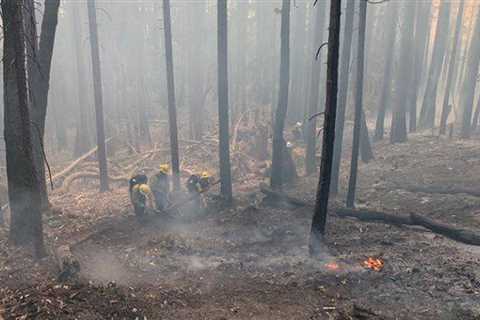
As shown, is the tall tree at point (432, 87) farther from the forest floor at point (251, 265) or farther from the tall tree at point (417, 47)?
the forest floor at point (251, 265)

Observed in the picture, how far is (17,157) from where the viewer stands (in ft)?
30.0

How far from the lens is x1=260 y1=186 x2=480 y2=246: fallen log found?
9188mm

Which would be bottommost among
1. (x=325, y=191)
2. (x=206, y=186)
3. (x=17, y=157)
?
(x=206, y=186)

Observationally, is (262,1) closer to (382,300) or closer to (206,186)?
(206,186)

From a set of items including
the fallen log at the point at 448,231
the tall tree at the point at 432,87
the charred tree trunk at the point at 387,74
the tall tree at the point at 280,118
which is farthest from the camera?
the tall tree at the point at 432,87

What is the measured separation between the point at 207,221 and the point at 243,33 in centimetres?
2284

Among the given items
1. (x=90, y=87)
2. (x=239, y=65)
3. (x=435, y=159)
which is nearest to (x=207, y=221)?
(x=435, y=159)

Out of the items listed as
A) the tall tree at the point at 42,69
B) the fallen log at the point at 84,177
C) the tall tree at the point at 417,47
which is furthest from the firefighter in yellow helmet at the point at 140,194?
the tall tree at the point at 417,47

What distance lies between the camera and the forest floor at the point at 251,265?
6.61 metres

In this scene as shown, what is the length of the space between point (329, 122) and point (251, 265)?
4.05 metres

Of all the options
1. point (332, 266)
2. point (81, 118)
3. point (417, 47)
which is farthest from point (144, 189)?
point (417, 47)

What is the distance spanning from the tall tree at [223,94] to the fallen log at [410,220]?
2.34 meters

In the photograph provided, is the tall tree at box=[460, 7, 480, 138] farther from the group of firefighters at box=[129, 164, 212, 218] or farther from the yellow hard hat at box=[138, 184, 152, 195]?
the yellow hard hat at box=[138, 184, 152, 195]

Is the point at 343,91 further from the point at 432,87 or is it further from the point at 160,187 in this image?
the point at 432,87
